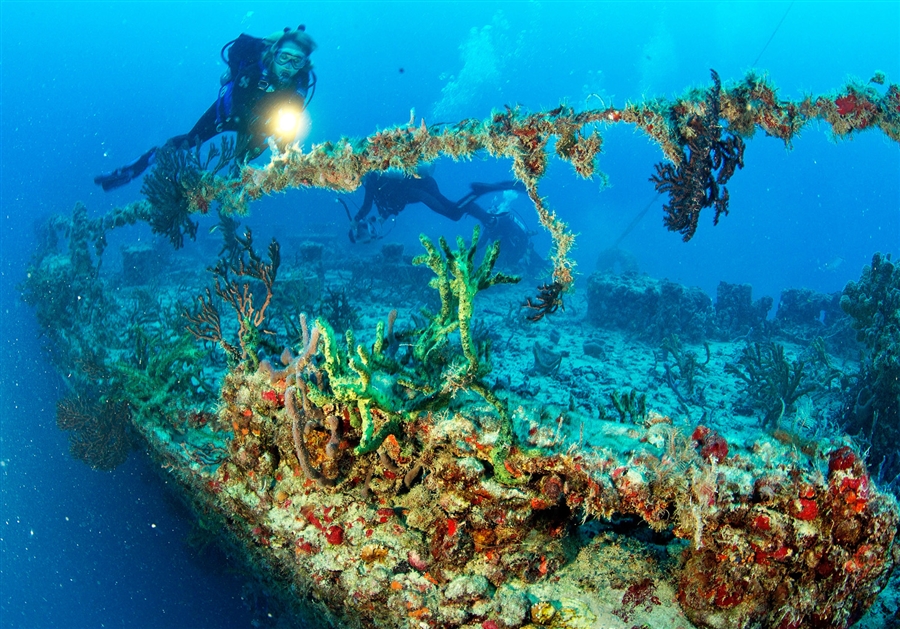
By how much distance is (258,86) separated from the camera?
8.04 metres

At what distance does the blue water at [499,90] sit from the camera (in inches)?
2265

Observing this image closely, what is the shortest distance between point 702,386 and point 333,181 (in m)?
7.02

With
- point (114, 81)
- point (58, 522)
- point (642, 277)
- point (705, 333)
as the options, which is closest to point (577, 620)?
point (705, 333)

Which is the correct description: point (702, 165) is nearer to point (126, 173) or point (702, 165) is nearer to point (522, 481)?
point (522, 481)

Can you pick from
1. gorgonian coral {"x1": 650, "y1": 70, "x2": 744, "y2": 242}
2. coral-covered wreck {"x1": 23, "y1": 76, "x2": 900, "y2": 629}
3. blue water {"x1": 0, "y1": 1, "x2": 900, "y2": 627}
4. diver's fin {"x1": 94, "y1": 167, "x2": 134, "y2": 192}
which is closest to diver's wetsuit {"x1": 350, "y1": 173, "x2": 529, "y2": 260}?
diver's fin {"x1": 94, "y1": 167, "x2": 134, "y2": 192}

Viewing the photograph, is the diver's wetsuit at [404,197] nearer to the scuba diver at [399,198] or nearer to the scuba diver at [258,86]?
the scuba diver at [399,198]

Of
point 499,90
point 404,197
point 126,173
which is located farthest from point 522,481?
point 499,90

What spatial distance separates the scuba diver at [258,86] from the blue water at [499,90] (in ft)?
60.3

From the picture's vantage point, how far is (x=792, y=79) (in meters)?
111

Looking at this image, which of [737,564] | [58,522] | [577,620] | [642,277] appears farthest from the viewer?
[642,277]

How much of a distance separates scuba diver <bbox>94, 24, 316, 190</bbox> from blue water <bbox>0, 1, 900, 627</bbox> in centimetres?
1838

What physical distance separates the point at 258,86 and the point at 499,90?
108629 mm

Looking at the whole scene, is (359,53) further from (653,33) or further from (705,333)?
(705,333)

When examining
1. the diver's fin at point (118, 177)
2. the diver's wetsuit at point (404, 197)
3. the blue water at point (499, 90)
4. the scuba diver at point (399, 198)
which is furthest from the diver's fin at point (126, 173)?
the blue water at point (499, 90)
